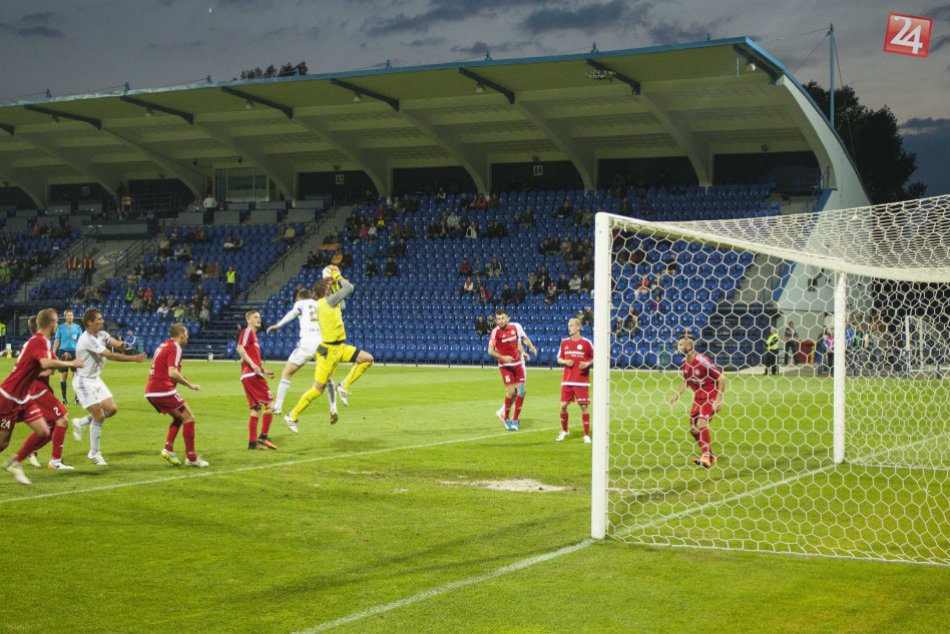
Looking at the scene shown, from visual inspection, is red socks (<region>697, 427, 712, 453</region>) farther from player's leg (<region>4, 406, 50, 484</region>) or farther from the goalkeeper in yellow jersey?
player's leg (<region>4, 406, 50, 484</region>)

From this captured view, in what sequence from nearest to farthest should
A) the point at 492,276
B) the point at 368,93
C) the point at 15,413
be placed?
1. the point at 15,413
2. the point at 368,93
3. the point at 492,276

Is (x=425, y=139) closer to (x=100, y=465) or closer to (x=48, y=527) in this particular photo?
(x=100, y=465)

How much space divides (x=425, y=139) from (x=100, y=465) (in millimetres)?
32104

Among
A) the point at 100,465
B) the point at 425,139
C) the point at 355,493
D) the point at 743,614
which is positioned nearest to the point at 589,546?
the point at 743,614

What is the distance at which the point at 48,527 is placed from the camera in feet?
26.3

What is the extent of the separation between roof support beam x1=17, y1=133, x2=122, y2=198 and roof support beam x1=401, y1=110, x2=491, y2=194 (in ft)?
61.6

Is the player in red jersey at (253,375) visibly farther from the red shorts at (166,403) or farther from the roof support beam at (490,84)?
the roof support beam at (490,84)

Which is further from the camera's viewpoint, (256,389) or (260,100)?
(260,100)

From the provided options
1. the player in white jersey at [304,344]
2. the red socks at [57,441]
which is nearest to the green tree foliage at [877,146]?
the player in white jersey at [304,344]

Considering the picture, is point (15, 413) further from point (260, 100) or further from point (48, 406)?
point (260, 100)

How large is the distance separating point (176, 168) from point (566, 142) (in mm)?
19995

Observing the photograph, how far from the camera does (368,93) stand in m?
36.5

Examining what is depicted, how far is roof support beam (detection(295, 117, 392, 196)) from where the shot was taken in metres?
40.2

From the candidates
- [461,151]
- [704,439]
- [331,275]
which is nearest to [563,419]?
[704,439]
